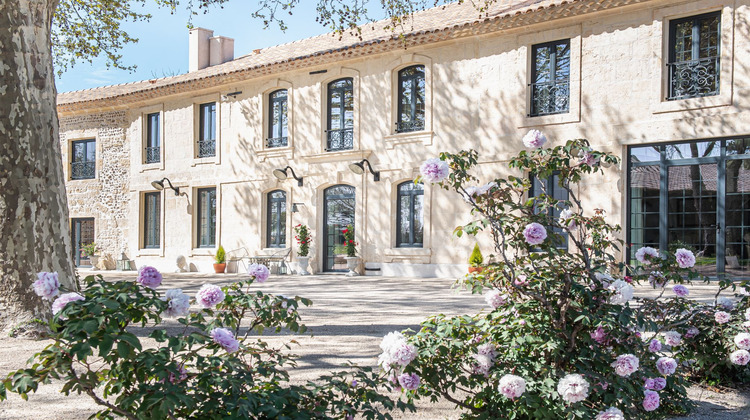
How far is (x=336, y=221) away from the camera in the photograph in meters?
15.8

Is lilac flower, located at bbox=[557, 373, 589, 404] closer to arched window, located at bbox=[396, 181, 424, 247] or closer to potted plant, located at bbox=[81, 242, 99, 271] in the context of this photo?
arched window, located at bbox=[396, 181, 424, 247]

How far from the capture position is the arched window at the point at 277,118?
16.7m

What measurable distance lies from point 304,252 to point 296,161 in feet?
8.01

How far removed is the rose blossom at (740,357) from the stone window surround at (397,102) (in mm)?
10418

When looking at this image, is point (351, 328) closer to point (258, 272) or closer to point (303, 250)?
point (258, 272)

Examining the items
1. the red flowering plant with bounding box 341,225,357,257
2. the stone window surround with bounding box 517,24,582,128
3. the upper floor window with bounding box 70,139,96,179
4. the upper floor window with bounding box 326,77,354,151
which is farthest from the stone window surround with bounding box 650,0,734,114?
the upper floor window with bounding box 70,139,96,179

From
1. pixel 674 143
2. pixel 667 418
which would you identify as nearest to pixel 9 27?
pixel 667 418

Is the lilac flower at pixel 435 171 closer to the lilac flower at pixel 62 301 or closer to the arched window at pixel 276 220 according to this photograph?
the lilac flower at pixel 62 301

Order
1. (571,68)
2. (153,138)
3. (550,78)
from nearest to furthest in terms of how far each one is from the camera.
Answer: (571,68), (550,78), (153,138)

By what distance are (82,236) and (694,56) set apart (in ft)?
62.3

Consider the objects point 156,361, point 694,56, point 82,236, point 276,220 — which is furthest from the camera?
point 82,236

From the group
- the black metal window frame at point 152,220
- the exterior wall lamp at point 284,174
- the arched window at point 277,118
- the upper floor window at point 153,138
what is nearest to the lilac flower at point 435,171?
the exterior wall lamp at point 284,174

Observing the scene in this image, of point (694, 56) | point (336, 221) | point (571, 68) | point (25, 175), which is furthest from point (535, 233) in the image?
point (336, 221)

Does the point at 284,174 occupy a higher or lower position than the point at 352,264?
higher
